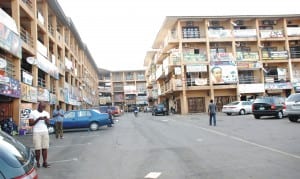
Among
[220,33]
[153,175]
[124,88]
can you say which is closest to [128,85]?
[124,88]

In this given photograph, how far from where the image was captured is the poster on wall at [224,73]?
133 feet

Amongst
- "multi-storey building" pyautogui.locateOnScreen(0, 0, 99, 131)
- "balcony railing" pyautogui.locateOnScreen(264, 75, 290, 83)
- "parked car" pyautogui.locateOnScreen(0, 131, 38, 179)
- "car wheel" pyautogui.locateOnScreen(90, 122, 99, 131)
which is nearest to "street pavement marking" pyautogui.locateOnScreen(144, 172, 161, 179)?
"parked car" pyautogui.locateOnScreen(0, 131, 38, 179)

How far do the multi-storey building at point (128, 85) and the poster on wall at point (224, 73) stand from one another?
49.5 meters

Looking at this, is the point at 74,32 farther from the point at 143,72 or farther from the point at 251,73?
the point at 143,72

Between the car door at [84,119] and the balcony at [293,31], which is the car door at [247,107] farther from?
the car door at [84,119]

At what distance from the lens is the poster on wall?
4062 centimetres

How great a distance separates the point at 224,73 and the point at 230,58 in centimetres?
226

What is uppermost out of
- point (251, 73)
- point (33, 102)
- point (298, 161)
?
point (251, 73)

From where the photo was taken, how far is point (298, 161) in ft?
25.0

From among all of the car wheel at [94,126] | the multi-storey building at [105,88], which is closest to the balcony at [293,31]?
the car wheel at [94,126]

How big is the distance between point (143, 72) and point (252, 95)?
1993 inches

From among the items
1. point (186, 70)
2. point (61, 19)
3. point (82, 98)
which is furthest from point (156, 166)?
point (82, 98)

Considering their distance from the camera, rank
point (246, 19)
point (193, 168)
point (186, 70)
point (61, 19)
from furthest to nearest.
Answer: point (246, 19) → point (186, 70) → point (61, 19) → point (193, 168)

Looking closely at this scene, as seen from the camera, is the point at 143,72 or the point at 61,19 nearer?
the point at 61,19
